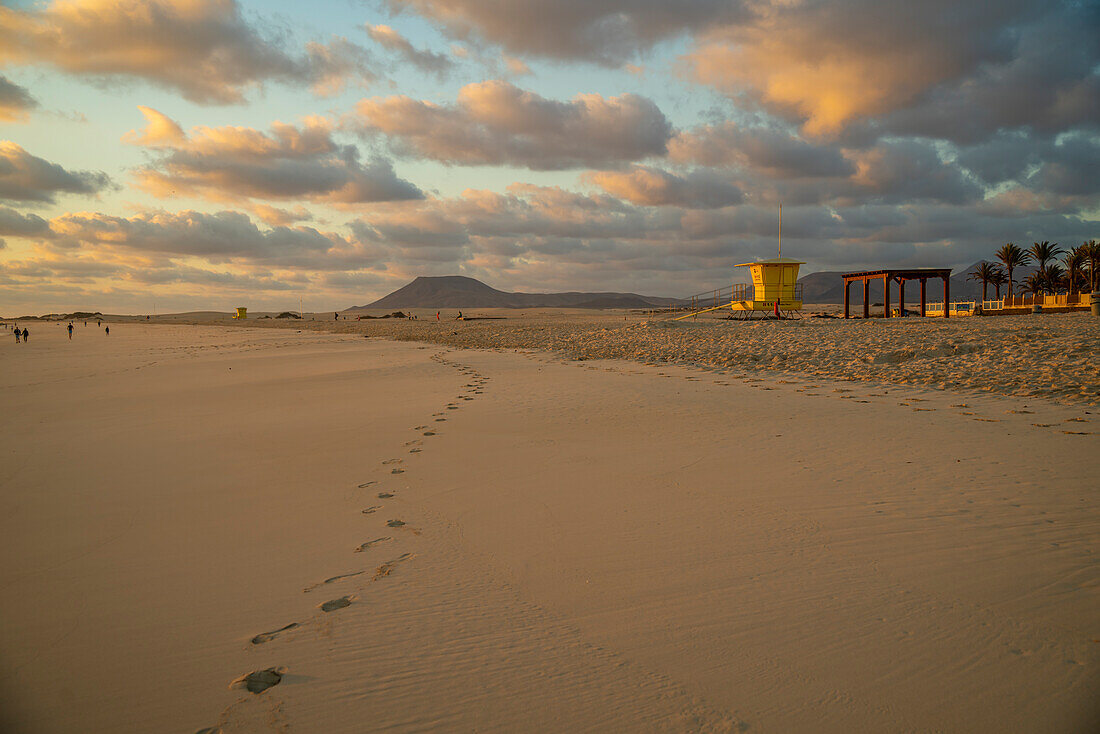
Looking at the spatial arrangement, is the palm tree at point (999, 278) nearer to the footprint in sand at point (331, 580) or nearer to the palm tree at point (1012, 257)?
the palm tree at point (1012, 257)

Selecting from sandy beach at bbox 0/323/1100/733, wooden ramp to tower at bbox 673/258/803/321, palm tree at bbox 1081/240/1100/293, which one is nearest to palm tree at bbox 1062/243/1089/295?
palm tree at bbox 1081/240/1100/293

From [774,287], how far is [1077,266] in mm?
40357

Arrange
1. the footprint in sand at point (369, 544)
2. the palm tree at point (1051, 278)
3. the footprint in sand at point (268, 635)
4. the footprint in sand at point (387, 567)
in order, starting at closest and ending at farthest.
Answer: the footprint in sand at point (268, 635)
the footprint in sand at point (387, 567)
the footprint in sand at point (369, 544)
the palm tree at point (1051, 278)

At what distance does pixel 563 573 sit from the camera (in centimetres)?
357

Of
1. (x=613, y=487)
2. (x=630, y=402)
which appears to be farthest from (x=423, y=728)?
(x=630, y=402)

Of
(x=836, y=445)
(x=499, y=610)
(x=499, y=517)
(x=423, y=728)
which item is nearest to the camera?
(x=423, y=728)

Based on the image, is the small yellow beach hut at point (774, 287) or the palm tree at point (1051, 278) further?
the palm tree at point (1051, 278)

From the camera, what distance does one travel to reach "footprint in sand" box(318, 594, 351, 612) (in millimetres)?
3182

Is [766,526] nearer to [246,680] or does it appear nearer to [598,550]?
[598,550]

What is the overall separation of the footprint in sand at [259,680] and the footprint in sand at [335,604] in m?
0.52

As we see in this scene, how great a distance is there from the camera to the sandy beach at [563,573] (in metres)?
2.44

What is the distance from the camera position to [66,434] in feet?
27.6

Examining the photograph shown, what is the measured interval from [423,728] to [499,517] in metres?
2.27

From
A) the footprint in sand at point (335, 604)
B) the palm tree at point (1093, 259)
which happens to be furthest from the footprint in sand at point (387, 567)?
the palm tree at point (1093, 259)
